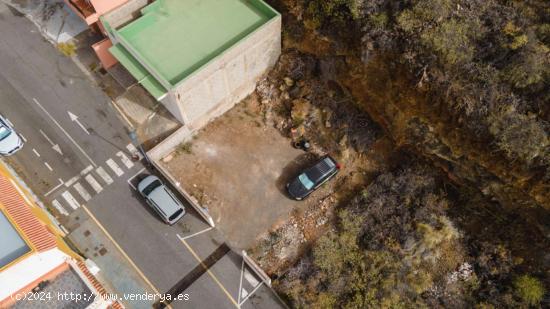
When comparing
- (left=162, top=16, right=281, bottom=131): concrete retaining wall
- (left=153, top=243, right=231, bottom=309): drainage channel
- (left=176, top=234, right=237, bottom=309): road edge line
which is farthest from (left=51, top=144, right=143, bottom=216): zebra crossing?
(left=153, top=243, right=231, bottom=309): drainage channel

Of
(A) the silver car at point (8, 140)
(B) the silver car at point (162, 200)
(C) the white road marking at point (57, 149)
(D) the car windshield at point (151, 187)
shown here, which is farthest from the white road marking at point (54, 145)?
(D) the car windshield at point (151, 187)

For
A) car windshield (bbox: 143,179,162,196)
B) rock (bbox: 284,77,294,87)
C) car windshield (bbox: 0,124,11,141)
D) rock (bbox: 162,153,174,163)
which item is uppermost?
car windshield (bbox: 0,124,11,141)

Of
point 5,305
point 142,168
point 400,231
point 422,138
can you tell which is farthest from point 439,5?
point 5,305

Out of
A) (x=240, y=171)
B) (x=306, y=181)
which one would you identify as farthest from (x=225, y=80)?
(x=306, y=181)

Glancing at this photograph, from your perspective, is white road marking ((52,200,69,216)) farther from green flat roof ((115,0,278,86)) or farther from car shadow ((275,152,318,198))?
car shadow ((275,152,318,198))

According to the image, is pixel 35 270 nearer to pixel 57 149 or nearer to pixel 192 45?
pixel 57 149

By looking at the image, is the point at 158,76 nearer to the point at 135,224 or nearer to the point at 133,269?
the point at 135,224
